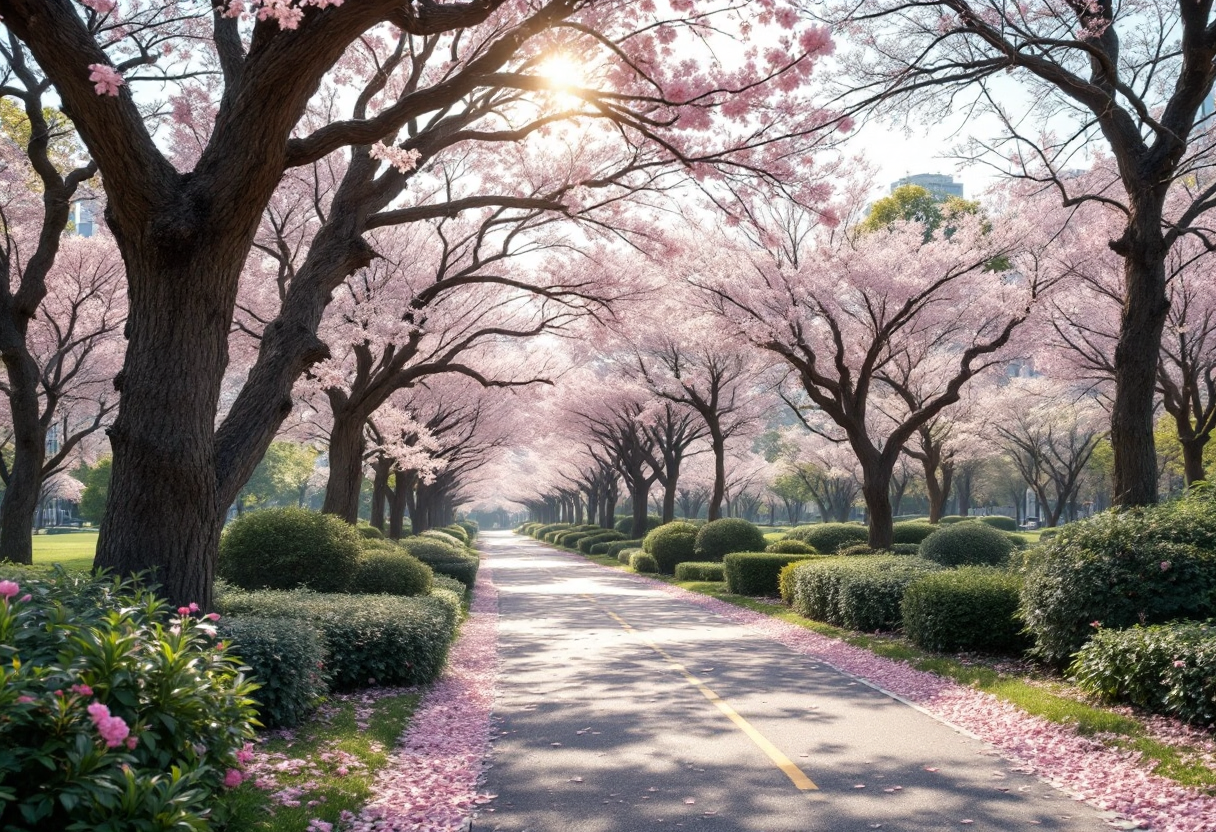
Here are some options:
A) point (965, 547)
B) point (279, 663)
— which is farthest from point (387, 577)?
point (965, 547)

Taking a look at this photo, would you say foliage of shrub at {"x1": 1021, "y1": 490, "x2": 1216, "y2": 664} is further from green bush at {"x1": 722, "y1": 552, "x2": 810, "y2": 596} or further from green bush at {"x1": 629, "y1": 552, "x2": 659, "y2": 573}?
green bush at {"x1": 629, "y1": 552, "x2": 659, "y2": 573}

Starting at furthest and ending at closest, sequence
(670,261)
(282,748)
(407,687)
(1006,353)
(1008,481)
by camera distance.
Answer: (1008,481)
(1006,353)
(670,261)
(407,687)
(282,748)

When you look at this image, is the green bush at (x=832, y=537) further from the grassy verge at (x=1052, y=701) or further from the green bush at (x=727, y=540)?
the grassy verge at (x=1052, y=701)

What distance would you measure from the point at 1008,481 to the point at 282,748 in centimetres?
8101

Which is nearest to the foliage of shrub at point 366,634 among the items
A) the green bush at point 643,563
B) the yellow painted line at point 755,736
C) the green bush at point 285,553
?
the green bush at point 285,553

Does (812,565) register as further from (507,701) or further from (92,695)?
(92,695)

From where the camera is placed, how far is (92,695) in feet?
12.5

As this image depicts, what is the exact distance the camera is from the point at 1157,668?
7.87m

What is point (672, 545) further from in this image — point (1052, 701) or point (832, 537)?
point (1052, 701)

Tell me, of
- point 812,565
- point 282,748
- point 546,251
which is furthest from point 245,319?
point 282,748

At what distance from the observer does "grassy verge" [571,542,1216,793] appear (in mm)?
6547

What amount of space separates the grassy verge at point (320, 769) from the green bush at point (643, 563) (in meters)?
23.0

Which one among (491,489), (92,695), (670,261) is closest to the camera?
(92,695)

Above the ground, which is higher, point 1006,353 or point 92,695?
point 1006,353
